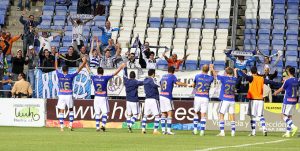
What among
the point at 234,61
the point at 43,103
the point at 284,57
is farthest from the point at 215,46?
the point at 43,103

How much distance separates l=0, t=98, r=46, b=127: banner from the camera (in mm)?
36375

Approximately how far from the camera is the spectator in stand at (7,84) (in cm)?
3669

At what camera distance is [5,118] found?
121ft

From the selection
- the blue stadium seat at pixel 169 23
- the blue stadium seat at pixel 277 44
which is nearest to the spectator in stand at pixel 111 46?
the blue stadium seat at pixel 169 23

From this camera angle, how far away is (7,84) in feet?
123

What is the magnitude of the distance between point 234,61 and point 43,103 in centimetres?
774

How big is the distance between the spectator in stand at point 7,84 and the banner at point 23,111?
69 centimetres

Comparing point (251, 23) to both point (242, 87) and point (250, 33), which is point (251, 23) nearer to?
point (250, 33)

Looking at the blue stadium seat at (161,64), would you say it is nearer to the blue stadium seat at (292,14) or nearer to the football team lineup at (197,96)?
the blue stadium seat at (292,14)

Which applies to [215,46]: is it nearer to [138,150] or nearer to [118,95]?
[118,95]

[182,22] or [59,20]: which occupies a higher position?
[59,20]

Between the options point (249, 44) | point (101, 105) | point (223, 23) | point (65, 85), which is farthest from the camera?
point (223, 23)

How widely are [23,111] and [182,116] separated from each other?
6.36 metres

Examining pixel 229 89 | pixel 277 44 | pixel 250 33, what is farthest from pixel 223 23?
pixel 229 89
